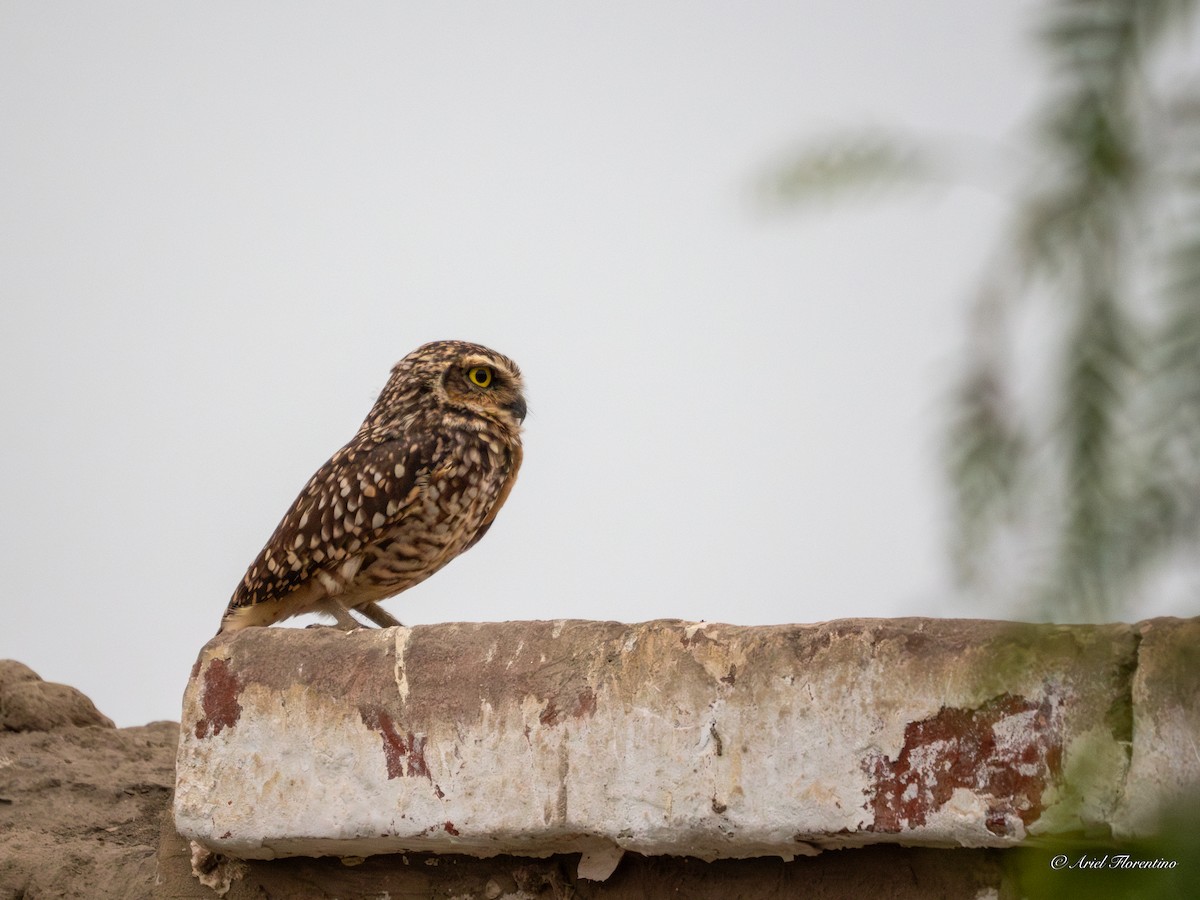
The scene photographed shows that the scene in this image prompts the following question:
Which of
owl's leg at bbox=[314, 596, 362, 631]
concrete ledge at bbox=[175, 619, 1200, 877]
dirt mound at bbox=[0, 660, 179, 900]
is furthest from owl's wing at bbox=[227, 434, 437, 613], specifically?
concrete ledge at bbox=[175, 619, 1200, 877]

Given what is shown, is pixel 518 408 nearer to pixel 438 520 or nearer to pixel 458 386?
pixel 458 386

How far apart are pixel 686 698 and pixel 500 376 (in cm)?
280

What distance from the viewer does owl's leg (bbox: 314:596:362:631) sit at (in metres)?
4.93

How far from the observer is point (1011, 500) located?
2.13ft

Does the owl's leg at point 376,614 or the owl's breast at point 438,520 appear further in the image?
the owl's leg at point 376,614

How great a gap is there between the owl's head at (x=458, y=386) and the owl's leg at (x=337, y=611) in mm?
783

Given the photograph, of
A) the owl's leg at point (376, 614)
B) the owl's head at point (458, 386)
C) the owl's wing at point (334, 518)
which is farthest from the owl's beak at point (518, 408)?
the owl's leg at point (376, 614)

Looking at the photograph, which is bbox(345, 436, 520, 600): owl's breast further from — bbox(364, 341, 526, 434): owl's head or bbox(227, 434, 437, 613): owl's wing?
bbox(364, 341, 526, 434): owl's head

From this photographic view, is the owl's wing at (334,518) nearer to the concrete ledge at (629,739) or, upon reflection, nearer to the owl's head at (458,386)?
the owl's head at (458,386)

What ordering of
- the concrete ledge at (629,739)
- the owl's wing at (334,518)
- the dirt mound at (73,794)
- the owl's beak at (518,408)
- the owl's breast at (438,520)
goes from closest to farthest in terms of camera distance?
1. the concrete ledge at (629,739)
2. the dirt mound at (73,794)
3. the owl's wing at (334,518)
4. the owl's breast at (438,520)
5. the owl's beak at (518,408)

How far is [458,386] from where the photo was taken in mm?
5422

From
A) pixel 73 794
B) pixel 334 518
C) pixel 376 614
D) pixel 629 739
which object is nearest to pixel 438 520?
→ pixel 334 518

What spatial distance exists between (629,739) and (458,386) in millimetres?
2736

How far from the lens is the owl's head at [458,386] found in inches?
210
